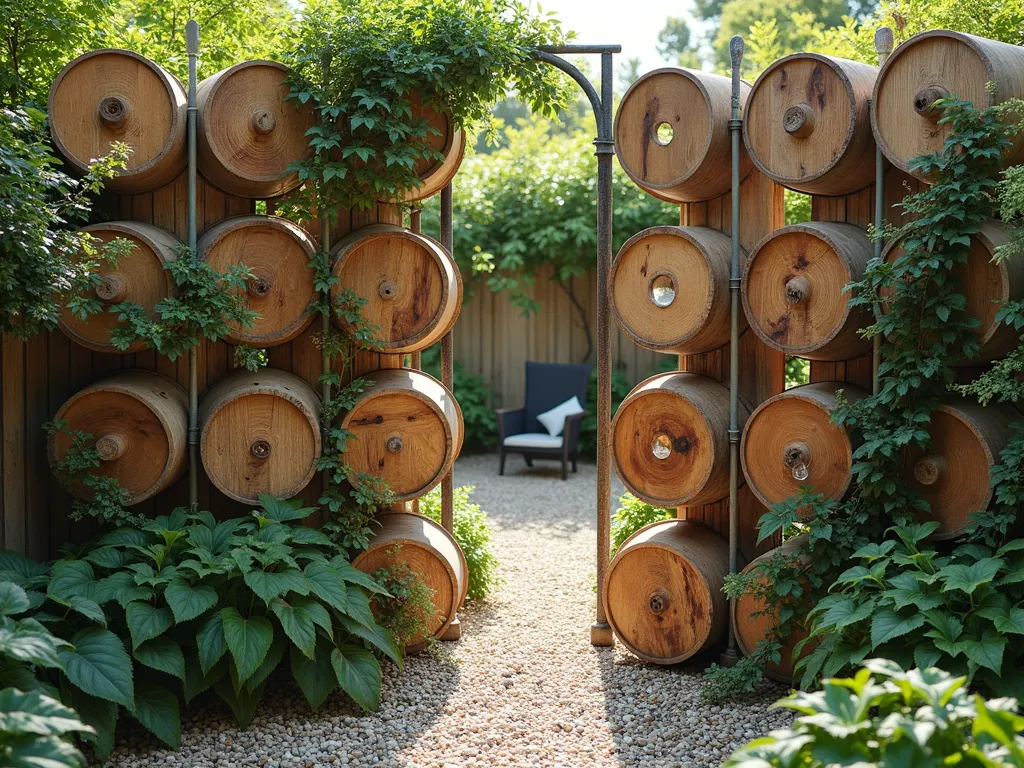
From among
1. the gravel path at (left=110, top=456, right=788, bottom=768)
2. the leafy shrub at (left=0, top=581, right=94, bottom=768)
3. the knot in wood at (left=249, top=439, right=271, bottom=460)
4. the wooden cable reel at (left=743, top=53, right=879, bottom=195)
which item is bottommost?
the gravel path at (left=110, top=456, right=788, bottom=768)

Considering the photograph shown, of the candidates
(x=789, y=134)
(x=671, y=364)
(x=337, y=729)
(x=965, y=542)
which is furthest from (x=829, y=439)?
(x=671, y=364)

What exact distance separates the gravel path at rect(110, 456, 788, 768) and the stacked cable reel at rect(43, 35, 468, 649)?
422 millimetres

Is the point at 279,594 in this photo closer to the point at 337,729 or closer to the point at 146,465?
the point at 337,729

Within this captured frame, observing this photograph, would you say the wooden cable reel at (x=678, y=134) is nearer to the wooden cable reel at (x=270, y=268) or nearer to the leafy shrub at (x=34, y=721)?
the wooden cable reel at (x=270, y=268)

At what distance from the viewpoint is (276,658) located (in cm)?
361

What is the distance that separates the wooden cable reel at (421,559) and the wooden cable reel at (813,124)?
81.5 inches

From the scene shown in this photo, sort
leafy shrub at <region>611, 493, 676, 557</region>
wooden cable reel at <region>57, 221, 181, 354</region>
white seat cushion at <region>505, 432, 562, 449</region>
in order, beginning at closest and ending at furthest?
wooden cable reel at <region>57, 221, 181, 354</region>
leafy shrub at <region>611, 493, 676, 557</region>
white seat cushion at <region>505, 432, 562, 449</region>

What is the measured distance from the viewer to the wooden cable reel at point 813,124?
3.66m

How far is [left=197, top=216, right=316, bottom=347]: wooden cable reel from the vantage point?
416 cm

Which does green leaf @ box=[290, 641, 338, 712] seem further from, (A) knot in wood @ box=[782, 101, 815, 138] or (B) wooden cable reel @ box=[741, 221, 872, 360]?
(A) knot in wood @ box=[782, 101, 815, 138]

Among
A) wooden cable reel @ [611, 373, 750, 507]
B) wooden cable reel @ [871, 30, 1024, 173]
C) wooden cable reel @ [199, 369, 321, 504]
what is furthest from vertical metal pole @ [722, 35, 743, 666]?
wooden cable reel @ [199, 369, 321, 504]

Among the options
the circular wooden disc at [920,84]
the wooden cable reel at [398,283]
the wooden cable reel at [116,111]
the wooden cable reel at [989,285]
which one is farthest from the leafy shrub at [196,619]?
the circular wooden disc at [920,84]

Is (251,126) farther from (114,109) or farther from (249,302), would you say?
(249,302)

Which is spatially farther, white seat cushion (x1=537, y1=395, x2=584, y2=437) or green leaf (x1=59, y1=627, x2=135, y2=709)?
white seat cushion (x1=537, y1=395, x2=584, y2=437)
